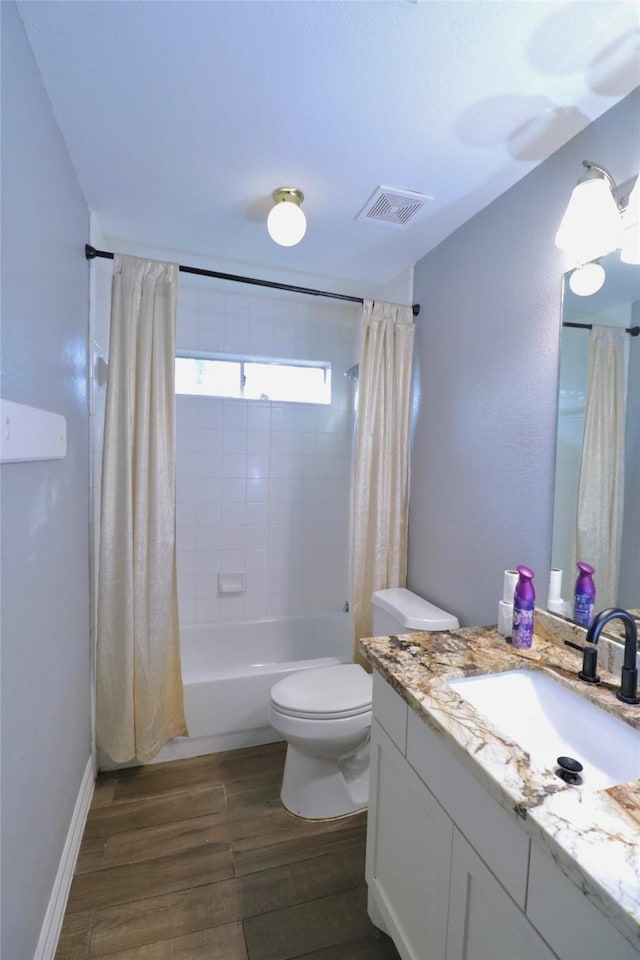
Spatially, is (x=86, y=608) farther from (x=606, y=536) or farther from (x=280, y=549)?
(x=606, y=536)

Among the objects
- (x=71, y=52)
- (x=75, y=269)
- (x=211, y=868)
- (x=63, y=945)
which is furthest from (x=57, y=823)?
(x=71, y=52)

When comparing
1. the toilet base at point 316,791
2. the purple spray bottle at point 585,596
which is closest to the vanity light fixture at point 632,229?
the purple spray bottle at point 585,596

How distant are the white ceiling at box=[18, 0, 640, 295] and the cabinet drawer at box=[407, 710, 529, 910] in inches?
61.6

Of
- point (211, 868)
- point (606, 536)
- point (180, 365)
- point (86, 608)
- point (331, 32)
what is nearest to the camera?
point (331, 32)

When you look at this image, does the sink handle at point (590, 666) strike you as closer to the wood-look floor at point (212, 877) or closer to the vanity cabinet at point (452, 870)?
the vanity cabinet at point (452, 870)

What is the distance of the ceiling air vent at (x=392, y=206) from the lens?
1.53 metres

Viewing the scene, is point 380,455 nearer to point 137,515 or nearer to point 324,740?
point 137,515

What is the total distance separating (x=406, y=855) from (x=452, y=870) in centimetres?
23

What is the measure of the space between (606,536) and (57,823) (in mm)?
1828

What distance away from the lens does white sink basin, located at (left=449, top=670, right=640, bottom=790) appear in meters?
0.86

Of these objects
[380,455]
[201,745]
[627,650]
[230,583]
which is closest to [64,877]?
[201,745]

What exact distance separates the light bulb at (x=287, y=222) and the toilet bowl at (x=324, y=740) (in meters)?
1.73

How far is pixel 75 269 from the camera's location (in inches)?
59.5

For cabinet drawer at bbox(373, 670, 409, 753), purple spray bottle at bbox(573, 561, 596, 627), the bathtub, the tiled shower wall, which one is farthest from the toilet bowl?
the tiled shower wall
